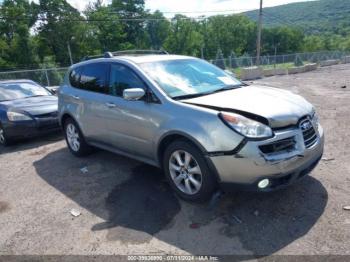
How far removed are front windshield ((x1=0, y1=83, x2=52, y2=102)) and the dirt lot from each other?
3580 mm

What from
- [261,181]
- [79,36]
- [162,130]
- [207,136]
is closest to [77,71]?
[162,130]

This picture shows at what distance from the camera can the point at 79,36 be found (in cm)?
5359

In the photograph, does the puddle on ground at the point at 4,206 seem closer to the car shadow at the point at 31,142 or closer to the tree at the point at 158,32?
the car shadow at the point at 31,142

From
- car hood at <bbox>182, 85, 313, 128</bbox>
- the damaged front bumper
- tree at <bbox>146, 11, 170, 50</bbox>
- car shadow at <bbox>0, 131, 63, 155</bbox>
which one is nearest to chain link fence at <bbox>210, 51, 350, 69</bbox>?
car shadow at <bbox>0, 131, 63, 155</bbox>

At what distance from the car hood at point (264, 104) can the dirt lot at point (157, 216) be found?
3.33 feet

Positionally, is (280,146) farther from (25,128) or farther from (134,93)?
(25,128)

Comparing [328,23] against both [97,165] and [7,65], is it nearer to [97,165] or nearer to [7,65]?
[7,65]

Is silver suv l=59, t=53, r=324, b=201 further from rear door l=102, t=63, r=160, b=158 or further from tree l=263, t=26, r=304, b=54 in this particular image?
tree l=263, t=26, r=304, b=54

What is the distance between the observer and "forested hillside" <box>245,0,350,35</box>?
94438 millimetres

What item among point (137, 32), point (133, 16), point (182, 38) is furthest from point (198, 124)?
point (182, 38)

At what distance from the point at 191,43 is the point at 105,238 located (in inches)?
2787

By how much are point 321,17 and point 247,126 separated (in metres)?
111

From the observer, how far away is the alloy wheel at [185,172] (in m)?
3.70

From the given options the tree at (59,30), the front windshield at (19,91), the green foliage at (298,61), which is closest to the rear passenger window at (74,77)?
the front windshield at (19,91)
